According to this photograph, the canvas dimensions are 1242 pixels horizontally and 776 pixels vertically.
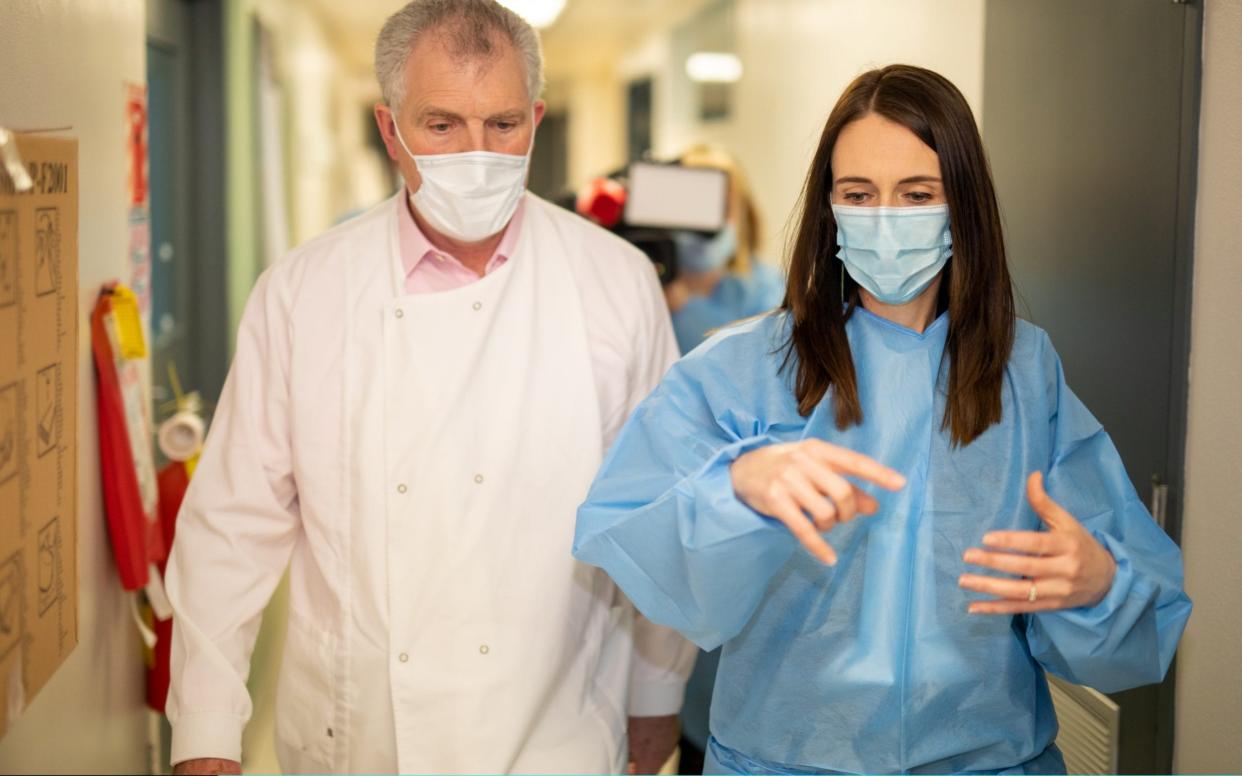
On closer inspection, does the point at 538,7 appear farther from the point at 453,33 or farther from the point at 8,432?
the point at 8,432

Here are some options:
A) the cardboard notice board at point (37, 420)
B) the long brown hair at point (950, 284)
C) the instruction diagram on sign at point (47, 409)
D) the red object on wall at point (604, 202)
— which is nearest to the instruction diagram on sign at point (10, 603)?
the cardboard notice board at point (37, 420)

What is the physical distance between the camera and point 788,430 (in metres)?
1.49

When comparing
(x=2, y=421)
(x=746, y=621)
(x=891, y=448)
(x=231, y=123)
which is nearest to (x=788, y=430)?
(x=891, y=448)

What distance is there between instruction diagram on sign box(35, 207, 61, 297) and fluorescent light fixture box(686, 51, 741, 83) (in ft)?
15.9

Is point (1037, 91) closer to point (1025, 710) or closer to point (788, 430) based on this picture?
point (788, 430)

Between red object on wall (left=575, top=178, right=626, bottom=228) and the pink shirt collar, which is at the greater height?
red object on wall (left=575, top=178, right=626, bottom=228)

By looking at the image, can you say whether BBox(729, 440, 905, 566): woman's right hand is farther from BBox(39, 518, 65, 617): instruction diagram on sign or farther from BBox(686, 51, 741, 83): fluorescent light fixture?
BBox(686, 51, 741, 83): fluorescent light fixture

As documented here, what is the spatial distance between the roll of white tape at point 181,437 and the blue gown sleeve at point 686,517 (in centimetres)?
139

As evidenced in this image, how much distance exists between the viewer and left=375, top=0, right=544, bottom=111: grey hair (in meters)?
1.73

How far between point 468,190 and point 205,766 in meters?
0.85

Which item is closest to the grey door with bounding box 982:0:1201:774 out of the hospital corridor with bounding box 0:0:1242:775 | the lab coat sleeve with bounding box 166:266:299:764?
the hospital corridor with bounding box 0:0:1242:775

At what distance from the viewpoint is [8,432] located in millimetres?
1384

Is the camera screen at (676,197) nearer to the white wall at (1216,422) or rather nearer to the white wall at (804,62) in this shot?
the white wall at (804,62)

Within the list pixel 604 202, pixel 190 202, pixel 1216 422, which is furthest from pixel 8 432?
pixel 190 202
